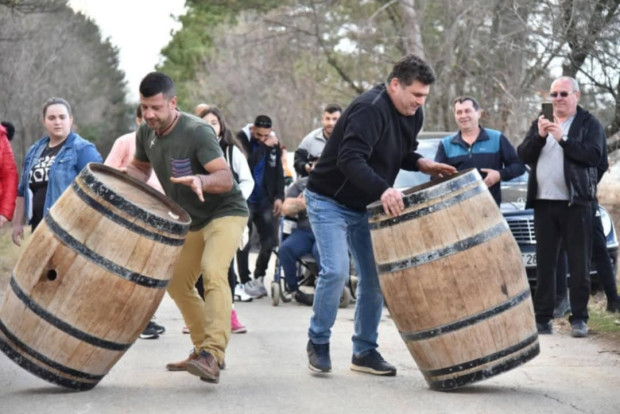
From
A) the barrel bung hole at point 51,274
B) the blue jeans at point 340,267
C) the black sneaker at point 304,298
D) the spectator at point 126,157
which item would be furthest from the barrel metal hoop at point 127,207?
the black sneaker at point 304,298

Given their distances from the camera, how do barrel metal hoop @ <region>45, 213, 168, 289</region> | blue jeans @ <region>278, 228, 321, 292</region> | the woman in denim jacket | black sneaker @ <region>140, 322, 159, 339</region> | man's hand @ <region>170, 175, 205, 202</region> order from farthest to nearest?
blue jeans @ <region>278, 228, 321, 292</region>, black sneaker @ <region>140, 322, 159, 339</region>, the woman in denim jacket, man's hand @ <region>170, 175, 205, 202</region>, barrel metal hoop @ <region>45, 213, 168, 289</region>

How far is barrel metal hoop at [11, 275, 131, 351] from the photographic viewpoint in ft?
23.4

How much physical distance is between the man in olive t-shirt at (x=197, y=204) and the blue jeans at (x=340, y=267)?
512mm

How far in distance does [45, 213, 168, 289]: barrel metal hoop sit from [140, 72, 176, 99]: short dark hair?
3.39 ft

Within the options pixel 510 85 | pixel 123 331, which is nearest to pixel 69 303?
pixel 123 331

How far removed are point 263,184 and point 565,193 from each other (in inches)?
178

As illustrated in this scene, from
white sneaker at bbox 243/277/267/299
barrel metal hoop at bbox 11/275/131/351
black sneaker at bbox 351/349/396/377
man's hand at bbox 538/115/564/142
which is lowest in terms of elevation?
white sneaker at bbox 243/277/267/299

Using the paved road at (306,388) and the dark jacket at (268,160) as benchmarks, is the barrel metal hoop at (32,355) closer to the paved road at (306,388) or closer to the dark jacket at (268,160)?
the paved road at (306,388)

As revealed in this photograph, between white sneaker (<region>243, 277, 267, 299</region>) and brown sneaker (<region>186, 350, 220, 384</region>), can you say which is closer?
brown sneaker (<region>186, 350, 220, 384</region>)

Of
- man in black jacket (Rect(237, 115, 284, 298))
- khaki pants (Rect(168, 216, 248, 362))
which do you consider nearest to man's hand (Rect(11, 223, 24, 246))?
khaki pants (Rect(168, 216, 248, 362))

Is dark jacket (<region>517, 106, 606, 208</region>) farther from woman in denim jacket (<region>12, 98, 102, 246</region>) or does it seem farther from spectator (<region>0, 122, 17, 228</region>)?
A: spectator (<region>0, 122, 17, 228</region>)

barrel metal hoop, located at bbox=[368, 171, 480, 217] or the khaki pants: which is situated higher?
barrel metal hoop, located at bbox=[368, 171, 480, 217]

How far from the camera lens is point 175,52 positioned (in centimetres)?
8556

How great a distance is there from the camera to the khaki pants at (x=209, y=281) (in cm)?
778
